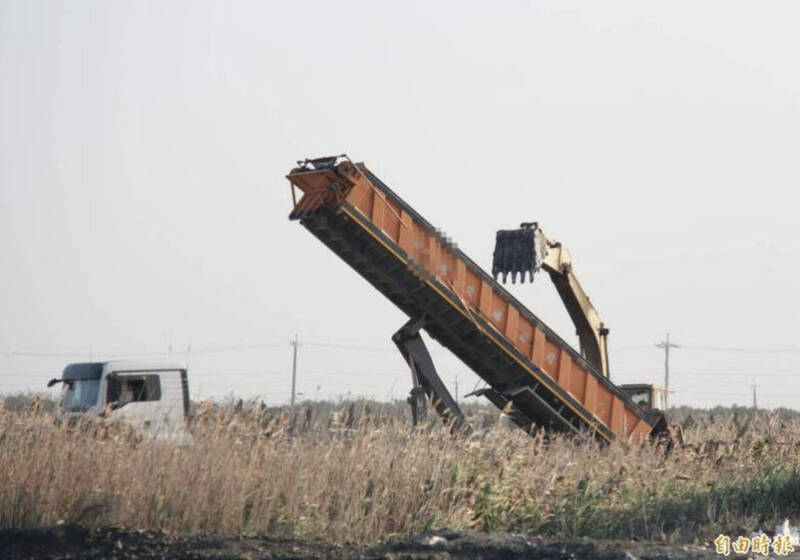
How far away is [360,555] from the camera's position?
950cm

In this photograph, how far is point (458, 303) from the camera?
64.1ft

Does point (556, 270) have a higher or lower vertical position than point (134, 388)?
higher

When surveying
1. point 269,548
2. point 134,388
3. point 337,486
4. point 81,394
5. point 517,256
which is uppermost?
point 517,256

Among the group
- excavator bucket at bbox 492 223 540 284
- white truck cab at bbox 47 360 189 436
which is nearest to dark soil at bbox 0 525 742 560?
white truck cab at bbox 47 360 189 436

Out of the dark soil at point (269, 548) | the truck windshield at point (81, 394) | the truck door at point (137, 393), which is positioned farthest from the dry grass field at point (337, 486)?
the truck windshield at point (81, 394)

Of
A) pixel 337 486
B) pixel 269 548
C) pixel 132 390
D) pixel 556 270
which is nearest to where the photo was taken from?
pixel 269 548

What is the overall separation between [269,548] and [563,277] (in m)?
13.5

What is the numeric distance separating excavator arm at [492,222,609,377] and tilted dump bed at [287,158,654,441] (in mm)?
765

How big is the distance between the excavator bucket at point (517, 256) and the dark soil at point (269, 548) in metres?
10.5

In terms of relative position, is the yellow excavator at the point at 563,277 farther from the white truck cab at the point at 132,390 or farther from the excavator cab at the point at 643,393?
the white truck cab at the point at 132,390

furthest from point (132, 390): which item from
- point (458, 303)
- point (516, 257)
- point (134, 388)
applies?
point (516, 257)

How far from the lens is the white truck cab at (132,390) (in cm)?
1808

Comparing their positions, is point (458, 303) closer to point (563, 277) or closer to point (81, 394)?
point (563, 277)

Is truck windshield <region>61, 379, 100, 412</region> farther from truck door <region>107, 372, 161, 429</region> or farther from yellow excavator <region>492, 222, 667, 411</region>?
yellow excavator <region>492, 222, 667, 411</region>
